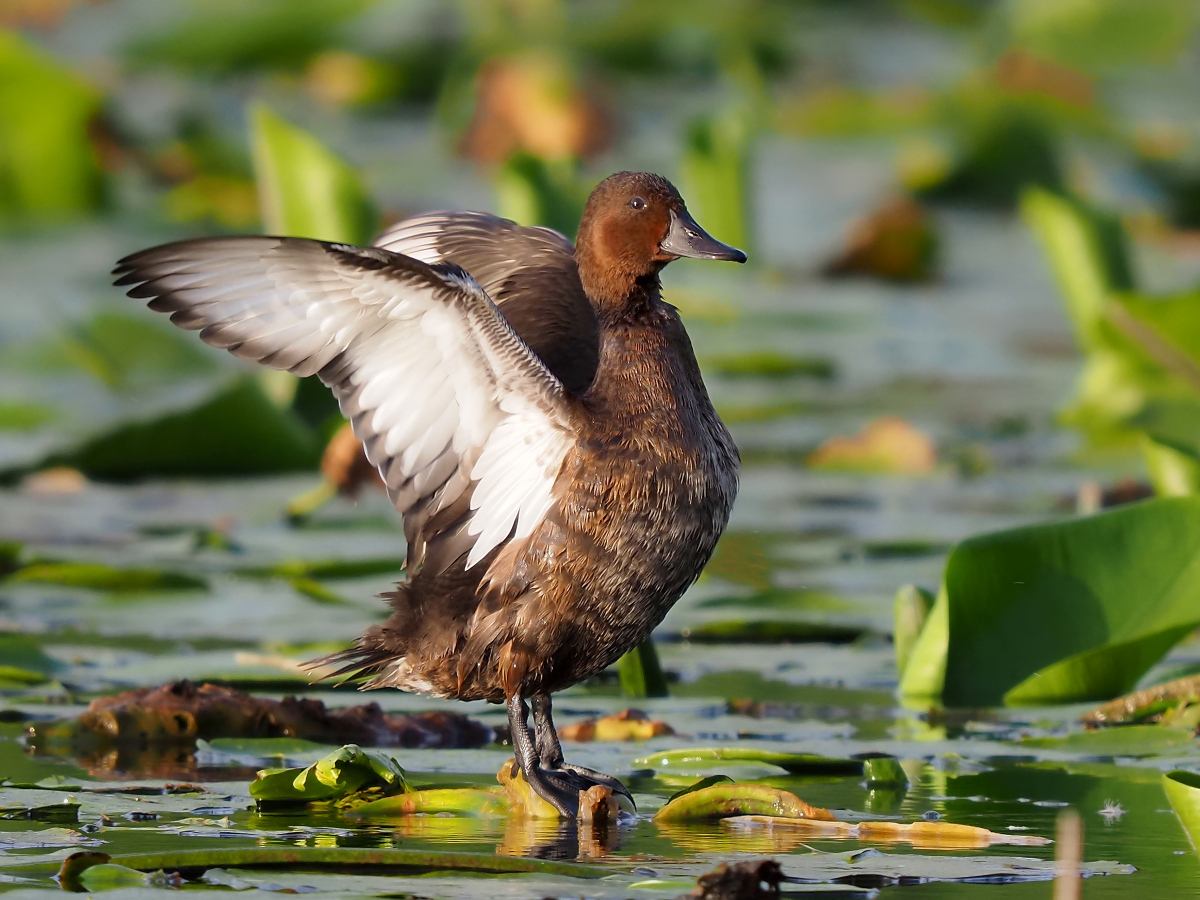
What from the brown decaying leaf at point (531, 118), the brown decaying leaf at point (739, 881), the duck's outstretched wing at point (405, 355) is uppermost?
the brown decaying leaf at point (531, 118)

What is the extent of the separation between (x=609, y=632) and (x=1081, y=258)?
4.61 m

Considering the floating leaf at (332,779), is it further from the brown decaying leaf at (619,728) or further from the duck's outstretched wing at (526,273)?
the duck's outstretched wing at (526,273)

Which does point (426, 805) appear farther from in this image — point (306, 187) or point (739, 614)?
point (306, 187)

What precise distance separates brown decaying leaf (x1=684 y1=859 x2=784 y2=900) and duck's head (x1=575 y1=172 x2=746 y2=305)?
1.54 metres

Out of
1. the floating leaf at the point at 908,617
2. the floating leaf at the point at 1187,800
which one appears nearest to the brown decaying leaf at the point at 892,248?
the floating leaf at the point at 908,617

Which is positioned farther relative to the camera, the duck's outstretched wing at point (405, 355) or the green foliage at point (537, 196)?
the green foliage at point (537, 196)

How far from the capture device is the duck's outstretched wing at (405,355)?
3.51 metres

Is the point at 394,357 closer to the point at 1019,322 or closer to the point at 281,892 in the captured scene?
the point at 281,892

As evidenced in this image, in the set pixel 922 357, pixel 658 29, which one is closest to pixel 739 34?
pixel 658 29

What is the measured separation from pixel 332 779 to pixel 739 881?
3.10 feet

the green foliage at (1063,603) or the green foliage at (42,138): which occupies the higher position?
the green foliage at (42,138)

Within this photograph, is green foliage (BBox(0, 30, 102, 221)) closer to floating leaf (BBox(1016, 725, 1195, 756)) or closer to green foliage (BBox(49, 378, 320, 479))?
green foliage (BBox(49, 378, 320, 479))

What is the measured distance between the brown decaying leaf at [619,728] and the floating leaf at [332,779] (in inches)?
28.8

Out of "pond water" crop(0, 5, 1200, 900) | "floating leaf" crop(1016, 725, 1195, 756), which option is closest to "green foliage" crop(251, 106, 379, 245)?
"pond water" crop(0, 5, 1200, 900)
